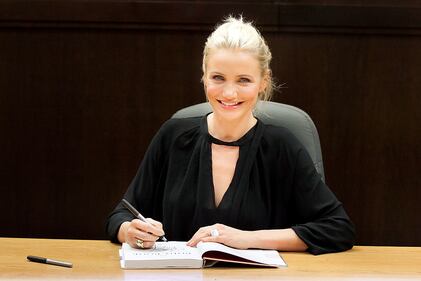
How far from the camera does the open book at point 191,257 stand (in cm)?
235

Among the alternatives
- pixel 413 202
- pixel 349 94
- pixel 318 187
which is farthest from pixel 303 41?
pixel 318 187

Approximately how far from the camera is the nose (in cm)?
274

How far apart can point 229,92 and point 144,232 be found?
0.54 m

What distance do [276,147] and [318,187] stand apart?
0.20 metres

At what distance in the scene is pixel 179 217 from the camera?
283 centimetres

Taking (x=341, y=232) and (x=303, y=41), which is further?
(x=303, y=41)

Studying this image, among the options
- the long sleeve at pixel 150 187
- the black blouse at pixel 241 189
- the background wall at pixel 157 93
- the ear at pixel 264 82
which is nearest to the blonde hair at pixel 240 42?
the ear at pixel 264 82

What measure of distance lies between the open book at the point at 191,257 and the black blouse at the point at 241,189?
10.7 inches

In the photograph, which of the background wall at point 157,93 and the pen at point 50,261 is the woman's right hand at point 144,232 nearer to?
the pen at point 50,261

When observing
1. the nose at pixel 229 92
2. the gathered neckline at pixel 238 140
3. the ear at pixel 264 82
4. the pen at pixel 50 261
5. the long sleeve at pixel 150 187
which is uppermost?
the ear at pixel 264 82

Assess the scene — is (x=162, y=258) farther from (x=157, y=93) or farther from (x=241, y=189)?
(x=157, y=93)

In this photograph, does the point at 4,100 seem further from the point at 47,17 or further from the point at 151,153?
the point at 151,153

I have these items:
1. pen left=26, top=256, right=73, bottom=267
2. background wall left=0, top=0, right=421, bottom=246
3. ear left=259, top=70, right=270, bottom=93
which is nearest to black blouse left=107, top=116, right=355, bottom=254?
ear left=259, top=70, right=270, bottom=93

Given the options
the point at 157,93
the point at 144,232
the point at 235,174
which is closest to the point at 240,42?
the point at 235,174
